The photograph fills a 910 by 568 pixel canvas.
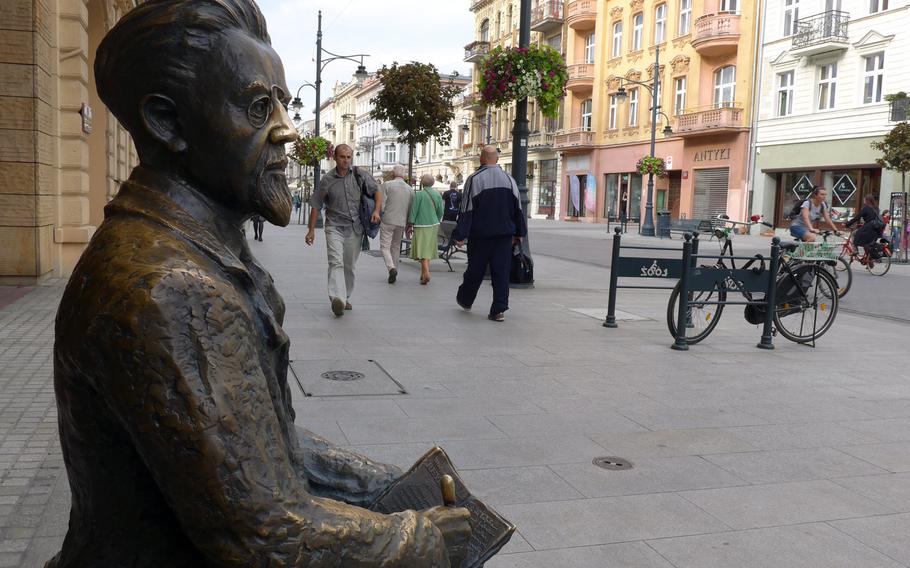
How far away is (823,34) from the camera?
30750 millimetres

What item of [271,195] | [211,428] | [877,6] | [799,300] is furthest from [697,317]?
[877,6]

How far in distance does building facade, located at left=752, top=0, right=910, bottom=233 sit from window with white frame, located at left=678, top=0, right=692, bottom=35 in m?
5.40

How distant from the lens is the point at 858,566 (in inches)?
124

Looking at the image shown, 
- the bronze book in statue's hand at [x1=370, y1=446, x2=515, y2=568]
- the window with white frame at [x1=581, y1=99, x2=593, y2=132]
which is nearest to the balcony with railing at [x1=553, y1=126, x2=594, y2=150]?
the window with white frame at [x1=581, y1=99, x2=593, y2=132]

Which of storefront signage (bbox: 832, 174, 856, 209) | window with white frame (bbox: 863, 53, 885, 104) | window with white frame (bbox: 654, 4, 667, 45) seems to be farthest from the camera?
window with white frame (bbox: 654, 4, 667, 45)

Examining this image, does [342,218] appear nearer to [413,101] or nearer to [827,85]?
[413,101]

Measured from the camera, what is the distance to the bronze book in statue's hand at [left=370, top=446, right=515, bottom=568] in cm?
133

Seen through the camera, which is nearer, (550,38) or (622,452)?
(622,452)

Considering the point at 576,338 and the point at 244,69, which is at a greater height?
the point at 244,69

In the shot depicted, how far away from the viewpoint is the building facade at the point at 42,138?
9.98m

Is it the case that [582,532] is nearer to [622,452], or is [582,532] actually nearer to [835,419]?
[622,452]

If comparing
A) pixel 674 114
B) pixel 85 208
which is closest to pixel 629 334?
pixel 85 208

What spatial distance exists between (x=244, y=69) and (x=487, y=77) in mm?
11887

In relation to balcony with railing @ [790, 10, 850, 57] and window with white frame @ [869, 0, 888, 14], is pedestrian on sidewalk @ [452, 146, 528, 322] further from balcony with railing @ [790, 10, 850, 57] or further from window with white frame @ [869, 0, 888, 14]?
balcony with railing @ [790, 10, 850, 57]
